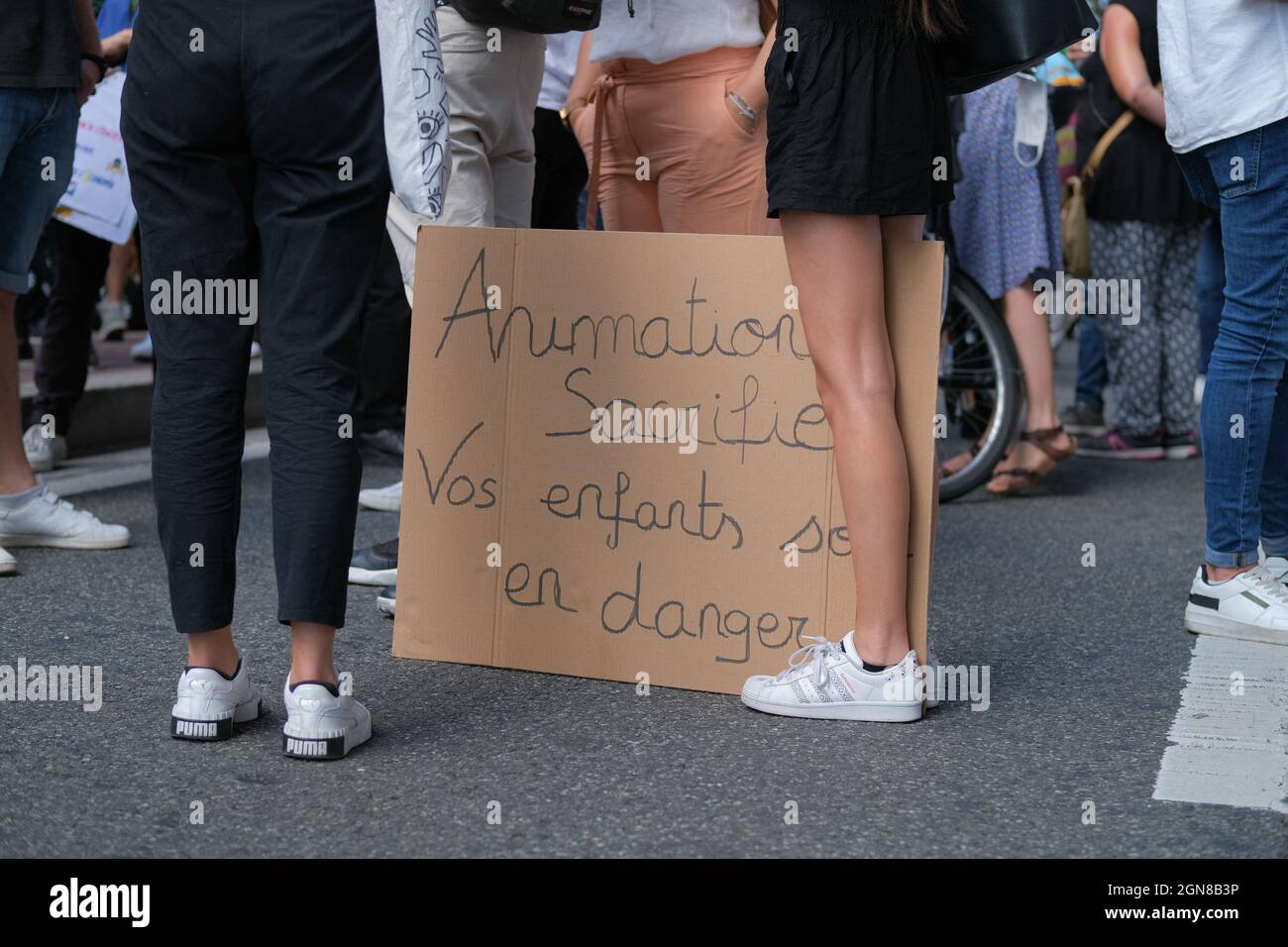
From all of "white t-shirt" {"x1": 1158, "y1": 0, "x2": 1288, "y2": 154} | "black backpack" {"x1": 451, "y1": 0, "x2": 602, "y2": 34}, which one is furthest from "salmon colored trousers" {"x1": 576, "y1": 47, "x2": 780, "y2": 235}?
"white t-shirt" {"x1": 1158, "y1": 0, "x2": 1288, "y2": 154}

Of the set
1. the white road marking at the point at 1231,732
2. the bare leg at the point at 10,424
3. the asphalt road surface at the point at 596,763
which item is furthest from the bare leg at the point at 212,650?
the bare leg at the point at 10,424

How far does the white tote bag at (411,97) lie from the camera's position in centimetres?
240

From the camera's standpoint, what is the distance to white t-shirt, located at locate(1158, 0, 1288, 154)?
3.26 m

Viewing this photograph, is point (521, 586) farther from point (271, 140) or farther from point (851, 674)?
point (271, 140)

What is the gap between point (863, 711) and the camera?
2.78 metres

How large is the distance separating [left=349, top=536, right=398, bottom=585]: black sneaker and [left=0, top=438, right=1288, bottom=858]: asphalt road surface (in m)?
0.07

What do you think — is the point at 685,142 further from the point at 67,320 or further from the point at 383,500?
the point at 67,320

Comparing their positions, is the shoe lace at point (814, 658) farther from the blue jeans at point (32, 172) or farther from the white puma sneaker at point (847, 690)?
the blue jeans at point (32, 172)

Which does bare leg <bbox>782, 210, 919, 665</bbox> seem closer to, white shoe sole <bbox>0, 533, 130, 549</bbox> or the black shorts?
the black shorts

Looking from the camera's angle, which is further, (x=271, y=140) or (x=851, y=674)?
(x=851, y=674)

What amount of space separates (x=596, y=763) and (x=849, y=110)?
113cm
